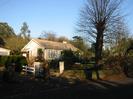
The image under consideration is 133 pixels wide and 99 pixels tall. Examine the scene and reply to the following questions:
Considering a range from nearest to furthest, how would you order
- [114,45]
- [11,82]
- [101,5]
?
[11,82] → [101,5] → [114,45]

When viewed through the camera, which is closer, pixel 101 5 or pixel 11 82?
pixel 11 82

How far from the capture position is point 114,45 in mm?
50750

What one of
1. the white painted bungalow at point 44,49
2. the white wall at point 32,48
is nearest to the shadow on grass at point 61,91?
the white painted bungalow at point 44,49

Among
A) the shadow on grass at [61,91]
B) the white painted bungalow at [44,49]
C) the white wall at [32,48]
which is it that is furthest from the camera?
the white wall at [32,48]

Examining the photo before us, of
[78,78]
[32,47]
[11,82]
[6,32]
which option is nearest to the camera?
[11,82]

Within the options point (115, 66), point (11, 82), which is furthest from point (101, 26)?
point (11, 82)

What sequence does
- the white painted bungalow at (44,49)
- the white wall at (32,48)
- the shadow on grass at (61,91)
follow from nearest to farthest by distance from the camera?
the shadow on grass at (61,91)
the white painted bungalow at (44,49)
the white wall at (32,48)

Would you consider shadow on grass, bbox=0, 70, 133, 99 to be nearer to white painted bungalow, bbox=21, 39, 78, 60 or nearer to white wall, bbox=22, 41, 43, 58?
white painted bungalow, bbox=21, 39, 78, 60

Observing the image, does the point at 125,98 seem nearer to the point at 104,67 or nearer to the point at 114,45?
the point at 104,67

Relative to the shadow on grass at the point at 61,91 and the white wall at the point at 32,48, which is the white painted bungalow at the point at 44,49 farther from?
the shadow on grass at the point at 61,91

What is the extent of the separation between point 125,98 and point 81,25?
105 feet

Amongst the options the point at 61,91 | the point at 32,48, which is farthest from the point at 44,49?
the point at 61,91

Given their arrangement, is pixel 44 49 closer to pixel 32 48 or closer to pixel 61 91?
pixel 32 48

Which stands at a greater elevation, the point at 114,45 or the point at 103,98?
the point at 114,45
